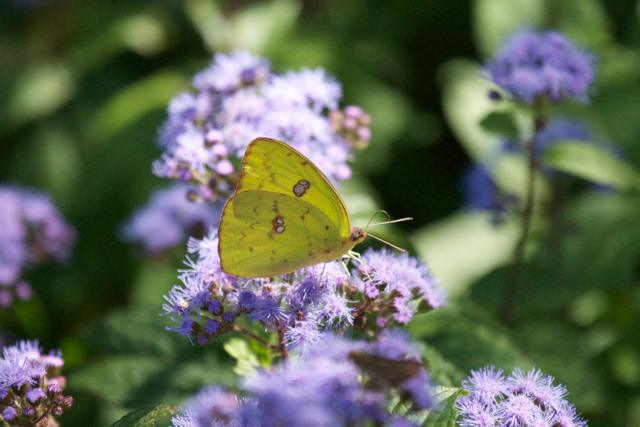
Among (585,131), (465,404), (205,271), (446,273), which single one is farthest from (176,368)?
(585,131)

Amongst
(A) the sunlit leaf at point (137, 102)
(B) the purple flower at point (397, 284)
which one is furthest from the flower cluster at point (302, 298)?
(A) the sunlit leaf at point (137, 102)

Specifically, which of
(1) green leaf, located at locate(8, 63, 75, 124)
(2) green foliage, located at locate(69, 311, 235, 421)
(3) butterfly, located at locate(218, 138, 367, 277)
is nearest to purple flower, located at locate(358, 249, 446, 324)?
(3) butterfly, located at locate(218, 138, 367, 277)

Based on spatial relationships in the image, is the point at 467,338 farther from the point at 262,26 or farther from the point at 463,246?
the point at 262,26

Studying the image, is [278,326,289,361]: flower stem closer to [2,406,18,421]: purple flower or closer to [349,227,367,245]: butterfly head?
[349,227,367,245]: butterfly head

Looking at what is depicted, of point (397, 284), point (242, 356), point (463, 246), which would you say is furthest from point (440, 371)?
point (463, 246)

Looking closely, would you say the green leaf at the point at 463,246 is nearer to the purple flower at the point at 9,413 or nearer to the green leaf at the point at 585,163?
the green leaf at the point at 585,163
